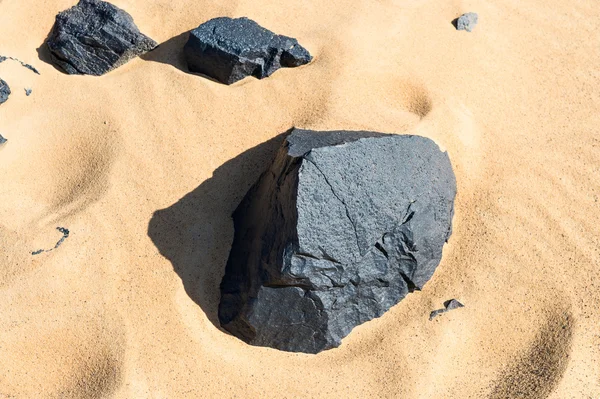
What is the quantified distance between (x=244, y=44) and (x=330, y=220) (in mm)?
1263

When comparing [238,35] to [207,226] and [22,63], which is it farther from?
[22,63]

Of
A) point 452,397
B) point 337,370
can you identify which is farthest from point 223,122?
point 452,397

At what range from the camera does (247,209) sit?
306 cm

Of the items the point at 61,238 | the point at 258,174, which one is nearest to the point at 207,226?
the point at 258,174

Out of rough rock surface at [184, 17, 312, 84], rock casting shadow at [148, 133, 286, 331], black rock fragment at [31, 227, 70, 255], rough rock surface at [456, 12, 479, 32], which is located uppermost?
rough rock surface at [456, 12, 479, 32]

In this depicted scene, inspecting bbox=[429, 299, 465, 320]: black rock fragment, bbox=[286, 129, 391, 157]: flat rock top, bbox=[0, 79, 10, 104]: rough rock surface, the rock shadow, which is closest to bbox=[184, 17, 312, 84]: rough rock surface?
bbox=[286, 129, 391, 157]: flat rock top

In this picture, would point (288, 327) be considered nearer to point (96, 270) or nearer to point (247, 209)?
point (247, 209)

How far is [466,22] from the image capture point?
389 centimetres

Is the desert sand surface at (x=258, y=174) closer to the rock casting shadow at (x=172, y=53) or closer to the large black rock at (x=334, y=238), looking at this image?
the rock casting shadow at (x=172, y=53)

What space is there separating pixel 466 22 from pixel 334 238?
6.53ft

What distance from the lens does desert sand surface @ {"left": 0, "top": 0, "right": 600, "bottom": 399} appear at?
9.11 ft

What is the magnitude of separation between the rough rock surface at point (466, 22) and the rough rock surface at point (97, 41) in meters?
1.84

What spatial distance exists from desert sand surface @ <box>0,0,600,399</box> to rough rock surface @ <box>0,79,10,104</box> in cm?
5

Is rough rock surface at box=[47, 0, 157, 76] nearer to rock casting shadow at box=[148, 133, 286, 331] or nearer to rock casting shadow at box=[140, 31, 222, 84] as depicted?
rock casting shadow at box=[140, 31, 222, 84]
